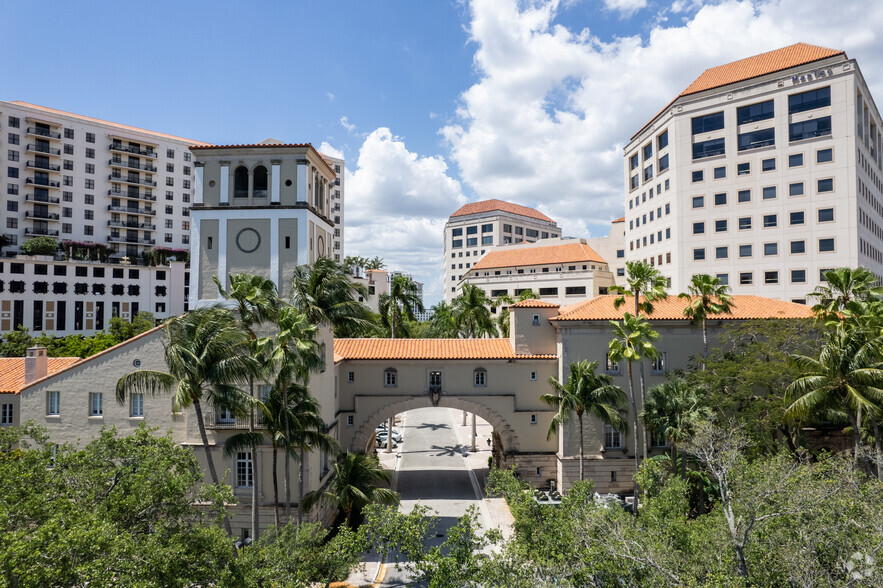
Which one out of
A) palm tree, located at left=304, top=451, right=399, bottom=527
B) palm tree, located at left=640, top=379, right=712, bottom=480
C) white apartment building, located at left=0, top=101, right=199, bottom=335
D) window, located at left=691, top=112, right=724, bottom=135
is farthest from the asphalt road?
white apartment building, located at left=0, top=101, right=199, bottom=335

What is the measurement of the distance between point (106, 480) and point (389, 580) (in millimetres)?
15397

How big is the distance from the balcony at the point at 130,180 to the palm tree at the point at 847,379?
9914 cm

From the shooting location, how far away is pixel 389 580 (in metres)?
26.1

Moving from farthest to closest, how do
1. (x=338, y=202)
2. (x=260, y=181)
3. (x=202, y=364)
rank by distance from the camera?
(x=338, y=202)
(x=260, y=181)
(x=202, y=364)

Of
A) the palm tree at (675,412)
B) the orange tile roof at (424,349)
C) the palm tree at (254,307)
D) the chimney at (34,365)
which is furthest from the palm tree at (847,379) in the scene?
the chimney at (34,365)

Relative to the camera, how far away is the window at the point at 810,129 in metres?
54.1

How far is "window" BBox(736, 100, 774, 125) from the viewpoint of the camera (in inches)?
2270

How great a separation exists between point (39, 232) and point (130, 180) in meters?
16.3

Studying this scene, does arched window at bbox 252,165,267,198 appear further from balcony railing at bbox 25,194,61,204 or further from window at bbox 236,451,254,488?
balcony railing at bbox 25,194,61,204

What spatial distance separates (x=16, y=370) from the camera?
3178cm

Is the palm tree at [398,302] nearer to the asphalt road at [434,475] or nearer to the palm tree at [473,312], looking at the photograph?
the palm tree at [473,312]

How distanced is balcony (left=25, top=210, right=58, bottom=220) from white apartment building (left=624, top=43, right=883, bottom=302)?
92691 mm

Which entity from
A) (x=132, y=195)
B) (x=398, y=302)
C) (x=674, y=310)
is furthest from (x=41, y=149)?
(x=674, y=310)

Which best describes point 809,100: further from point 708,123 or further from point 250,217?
point 250,217
